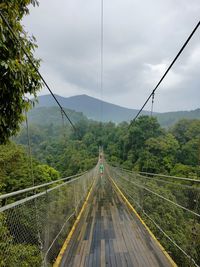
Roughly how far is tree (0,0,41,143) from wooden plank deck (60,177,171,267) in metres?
1.93

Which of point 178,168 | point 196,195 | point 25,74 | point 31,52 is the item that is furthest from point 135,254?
point 178,168

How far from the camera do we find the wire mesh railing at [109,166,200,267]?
10.2 feet

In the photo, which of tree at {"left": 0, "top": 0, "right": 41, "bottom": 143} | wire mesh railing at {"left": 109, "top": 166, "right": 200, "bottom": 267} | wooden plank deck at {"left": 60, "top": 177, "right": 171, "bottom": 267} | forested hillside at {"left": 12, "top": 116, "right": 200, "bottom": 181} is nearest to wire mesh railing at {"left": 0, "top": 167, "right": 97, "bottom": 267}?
wooden plank deck at {"left": 60, "top": 177, "right": 171, "bottom": 267}

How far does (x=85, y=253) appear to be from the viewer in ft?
12.6

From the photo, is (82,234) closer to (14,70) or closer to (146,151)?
(14,70)

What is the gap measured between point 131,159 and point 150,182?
3410cm

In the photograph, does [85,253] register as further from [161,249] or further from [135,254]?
[161,249]

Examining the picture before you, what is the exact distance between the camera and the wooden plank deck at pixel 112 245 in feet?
11.4

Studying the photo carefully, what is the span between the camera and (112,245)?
13.8 ft

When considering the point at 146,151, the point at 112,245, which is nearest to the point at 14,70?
the point at 112,245

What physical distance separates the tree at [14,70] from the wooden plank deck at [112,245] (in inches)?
75.8

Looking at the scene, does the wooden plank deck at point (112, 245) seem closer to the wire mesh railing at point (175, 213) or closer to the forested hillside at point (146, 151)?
the wire mesh railing at point (175, 213)

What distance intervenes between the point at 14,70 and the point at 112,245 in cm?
298

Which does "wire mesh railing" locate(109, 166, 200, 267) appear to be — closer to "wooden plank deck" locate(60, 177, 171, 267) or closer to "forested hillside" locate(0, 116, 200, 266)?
"forested hillside" locate(0, 116, 200, 266)
